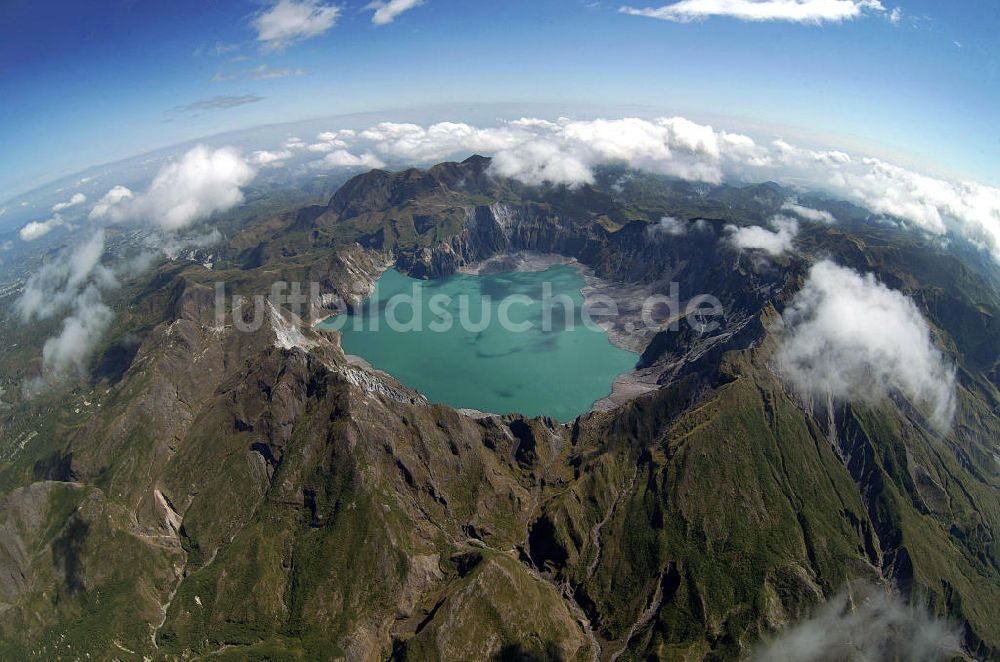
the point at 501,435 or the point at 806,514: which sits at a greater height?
the point at 501,435

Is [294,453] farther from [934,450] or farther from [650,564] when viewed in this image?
[934,450]

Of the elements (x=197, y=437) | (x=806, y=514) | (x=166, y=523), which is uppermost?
(x=197, y=437)

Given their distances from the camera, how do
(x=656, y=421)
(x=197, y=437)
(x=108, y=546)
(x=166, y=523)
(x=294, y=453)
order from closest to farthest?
1. (x=108, y=546)
2. (x=166, y=523)
3. (x=294, y=453)
4. (x=197, y=437)
5. (x=656, y=421)

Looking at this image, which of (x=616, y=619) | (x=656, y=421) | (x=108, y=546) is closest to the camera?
(x=616, y=619)

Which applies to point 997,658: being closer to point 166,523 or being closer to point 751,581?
point 751,581

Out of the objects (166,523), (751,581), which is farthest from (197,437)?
(751,581)

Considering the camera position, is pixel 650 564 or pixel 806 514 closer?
pixel 650 564

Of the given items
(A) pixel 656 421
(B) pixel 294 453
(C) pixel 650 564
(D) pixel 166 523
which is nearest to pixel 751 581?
(C) pixel 650 564

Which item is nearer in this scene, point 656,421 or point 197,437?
point 197,437

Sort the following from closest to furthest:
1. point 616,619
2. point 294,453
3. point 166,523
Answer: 1. point 616,619
2. point 166,523
3. point 294,453
